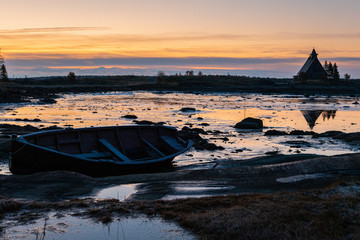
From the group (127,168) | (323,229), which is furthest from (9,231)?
(127,168)

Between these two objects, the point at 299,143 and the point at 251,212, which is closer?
the point at 251,212

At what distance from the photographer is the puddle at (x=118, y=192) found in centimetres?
1071

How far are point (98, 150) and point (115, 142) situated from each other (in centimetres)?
101

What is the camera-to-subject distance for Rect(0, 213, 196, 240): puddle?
7.46m

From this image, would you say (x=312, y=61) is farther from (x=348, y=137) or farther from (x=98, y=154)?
(x=98, y=154)

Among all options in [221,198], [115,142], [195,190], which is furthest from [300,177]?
[115,142]

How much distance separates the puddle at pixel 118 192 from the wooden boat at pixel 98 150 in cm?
224

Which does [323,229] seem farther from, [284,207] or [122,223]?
[122,223]

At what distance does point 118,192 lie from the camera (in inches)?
445

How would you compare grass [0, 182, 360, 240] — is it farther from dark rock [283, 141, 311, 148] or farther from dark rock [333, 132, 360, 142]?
dark rock [333, 132, 360, 142]

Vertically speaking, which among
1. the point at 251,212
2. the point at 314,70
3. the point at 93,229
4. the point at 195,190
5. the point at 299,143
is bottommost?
the point at 299,143

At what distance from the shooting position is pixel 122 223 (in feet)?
26.7

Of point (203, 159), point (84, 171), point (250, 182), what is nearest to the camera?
point (250, 182)

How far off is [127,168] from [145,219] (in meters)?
6.28
